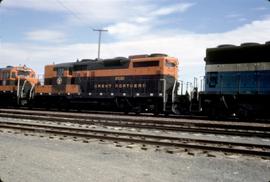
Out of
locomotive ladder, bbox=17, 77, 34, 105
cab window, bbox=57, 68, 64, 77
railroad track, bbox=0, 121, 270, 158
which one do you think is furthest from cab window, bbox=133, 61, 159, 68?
locomotive ladder, bbox=17, 77, 34, 105

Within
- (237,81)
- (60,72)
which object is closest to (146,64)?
(237,81)

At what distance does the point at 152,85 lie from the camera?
20.7 m

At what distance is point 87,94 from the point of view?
23516mm

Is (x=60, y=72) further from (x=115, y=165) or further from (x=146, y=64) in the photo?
(x=115, y=165)

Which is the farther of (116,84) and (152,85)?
(116,84)

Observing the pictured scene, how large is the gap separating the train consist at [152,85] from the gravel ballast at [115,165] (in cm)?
983

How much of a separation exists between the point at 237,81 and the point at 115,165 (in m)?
12.4

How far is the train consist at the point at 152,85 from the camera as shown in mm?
16844

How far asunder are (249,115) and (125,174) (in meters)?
12.6

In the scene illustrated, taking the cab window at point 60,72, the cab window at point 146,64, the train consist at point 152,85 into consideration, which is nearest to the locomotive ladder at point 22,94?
the train consist at point 152,85

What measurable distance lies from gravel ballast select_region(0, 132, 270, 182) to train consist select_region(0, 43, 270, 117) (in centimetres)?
983

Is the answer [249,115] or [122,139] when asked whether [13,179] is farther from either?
[249,115]

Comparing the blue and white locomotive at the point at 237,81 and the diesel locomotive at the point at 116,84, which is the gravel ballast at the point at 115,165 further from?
the diesel locomotive at the point at 116,84

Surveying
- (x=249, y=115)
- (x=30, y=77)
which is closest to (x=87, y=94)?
(x=30, y=77)
